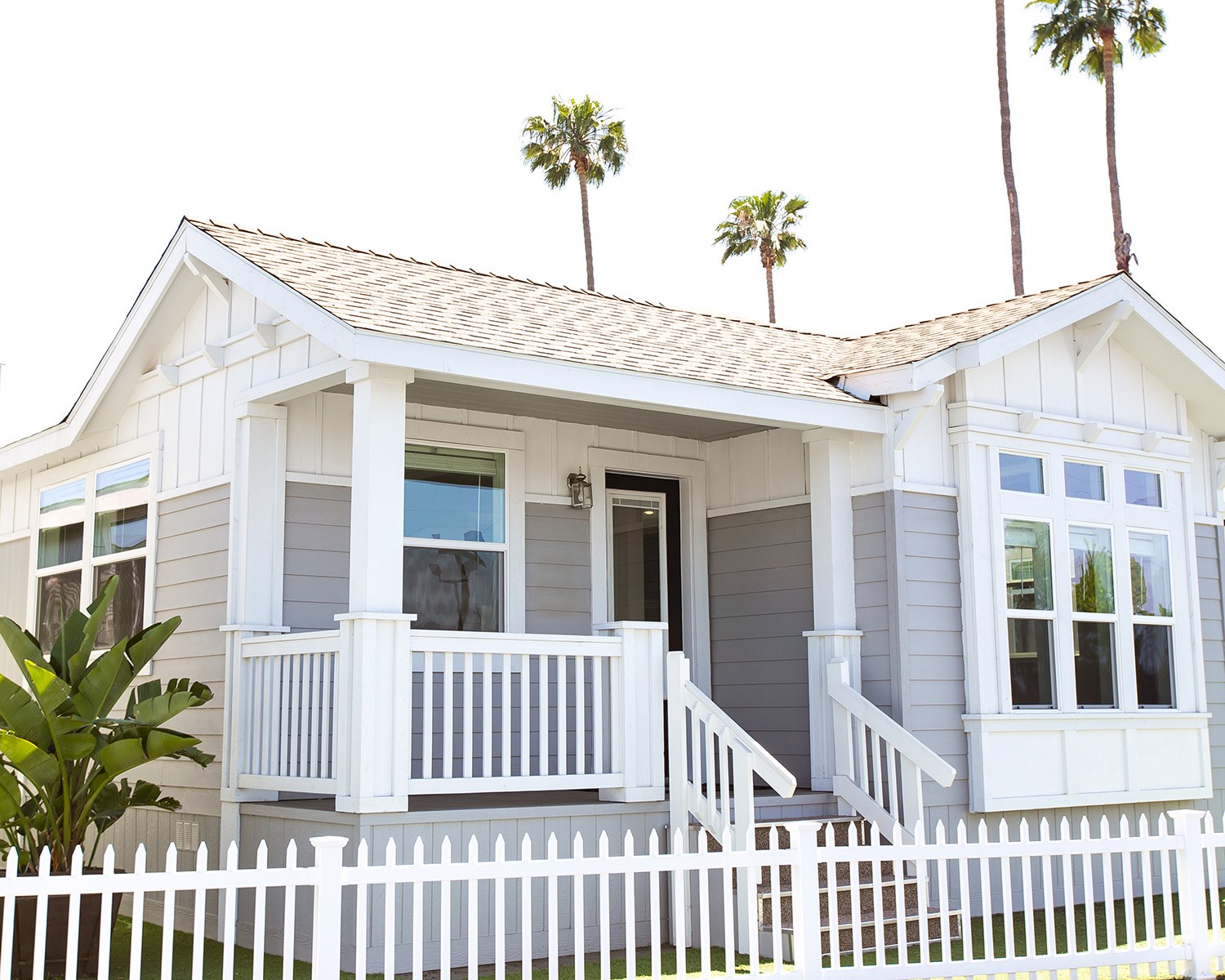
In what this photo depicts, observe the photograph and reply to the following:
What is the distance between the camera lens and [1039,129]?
81.3ft

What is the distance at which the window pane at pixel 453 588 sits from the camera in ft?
30.2

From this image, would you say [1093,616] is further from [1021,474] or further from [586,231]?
[586,231]

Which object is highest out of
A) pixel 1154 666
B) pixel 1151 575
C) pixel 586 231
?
pixel 586 231

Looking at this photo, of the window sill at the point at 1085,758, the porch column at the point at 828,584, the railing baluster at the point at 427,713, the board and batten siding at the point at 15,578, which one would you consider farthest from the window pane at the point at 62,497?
the window sill at the point at 1085,758

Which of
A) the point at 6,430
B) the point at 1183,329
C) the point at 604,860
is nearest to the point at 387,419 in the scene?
the point at 604,860

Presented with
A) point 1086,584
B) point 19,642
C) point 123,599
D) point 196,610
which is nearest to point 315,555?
point 196,610

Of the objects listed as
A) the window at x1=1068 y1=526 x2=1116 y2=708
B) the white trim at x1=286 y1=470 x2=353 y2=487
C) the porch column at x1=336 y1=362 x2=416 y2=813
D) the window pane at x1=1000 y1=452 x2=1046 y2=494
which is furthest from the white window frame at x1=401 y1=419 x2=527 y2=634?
the window at x1=1068 y1=526 x2=1116 y2=708

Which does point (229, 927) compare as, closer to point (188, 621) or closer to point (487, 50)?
point (188, 621)

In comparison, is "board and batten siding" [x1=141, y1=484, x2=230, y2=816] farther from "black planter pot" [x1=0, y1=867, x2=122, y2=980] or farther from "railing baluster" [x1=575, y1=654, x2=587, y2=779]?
"railing baluster" [x1=575, y1=654, x2=587, y2=779]

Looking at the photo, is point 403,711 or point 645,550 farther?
point 645,550

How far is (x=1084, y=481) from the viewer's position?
9969 millimetres

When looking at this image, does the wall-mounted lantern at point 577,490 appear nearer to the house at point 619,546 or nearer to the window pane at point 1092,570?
the house at point 619,546

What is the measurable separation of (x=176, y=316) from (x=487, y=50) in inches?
507

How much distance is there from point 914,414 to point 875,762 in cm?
231
